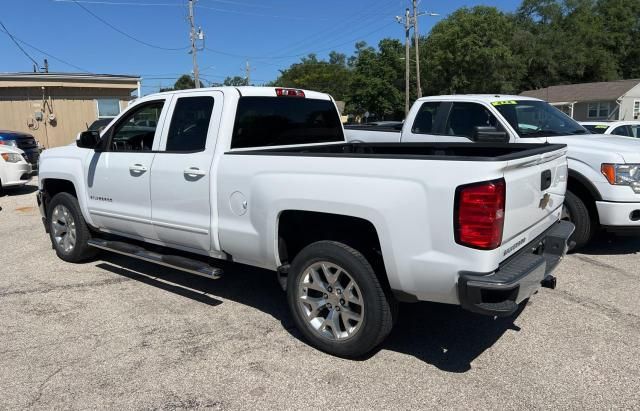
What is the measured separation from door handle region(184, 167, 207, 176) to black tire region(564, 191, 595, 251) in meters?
4.14

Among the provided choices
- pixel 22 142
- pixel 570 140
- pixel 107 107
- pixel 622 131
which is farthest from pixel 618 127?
pixel 107 107

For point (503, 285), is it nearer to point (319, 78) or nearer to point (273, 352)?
point (273, 352)

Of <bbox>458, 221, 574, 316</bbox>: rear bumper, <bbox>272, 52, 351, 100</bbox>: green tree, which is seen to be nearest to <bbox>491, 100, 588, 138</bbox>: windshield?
<bbox>458, 221, 574, 316</bbox>: rear bumper

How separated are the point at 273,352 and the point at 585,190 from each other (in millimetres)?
4136

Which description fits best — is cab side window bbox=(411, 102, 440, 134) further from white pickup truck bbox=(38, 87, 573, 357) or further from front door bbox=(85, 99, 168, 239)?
front door bbox=(85, 99, 168, 239)

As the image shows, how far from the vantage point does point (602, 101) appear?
143 feet

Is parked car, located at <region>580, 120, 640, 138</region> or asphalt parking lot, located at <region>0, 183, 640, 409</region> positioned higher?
parked car, located at <region>580, 120, 640, 138</region>

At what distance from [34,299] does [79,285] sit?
18.3 inches

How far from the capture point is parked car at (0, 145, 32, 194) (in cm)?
1170

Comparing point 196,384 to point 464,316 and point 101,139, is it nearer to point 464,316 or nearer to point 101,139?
point 464,316

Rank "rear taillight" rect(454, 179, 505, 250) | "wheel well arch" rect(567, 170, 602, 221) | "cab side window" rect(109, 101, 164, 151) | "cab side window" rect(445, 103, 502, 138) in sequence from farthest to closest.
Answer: "cab side window" rect(445, 103, 502, 138) < "wheel well arch" rect(567, 170, 602, 221) < "cab side window" rect(109, 101, 164, 151) < "rear taillight" rect(454, 179, 505, 250)

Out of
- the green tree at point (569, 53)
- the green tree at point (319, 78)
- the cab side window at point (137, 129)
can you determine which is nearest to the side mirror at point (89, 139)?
the cab side window at point (137, 129)

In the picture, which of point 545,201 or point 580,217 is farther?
point 580,217

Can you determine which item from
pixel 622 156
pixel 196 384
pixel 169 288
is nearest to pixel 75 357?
pixel 196 384
